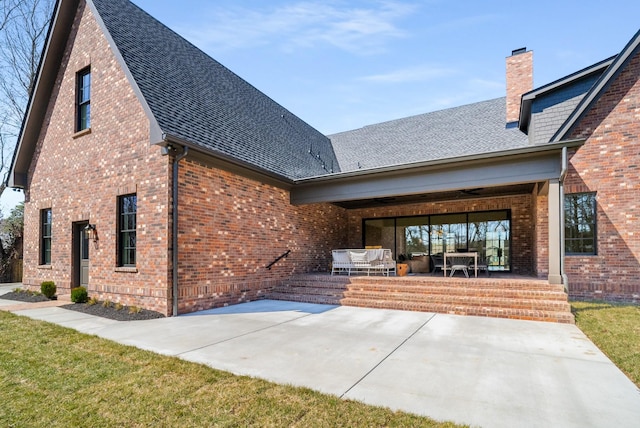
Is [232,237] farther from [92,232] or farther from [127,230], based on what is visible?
[92,232]

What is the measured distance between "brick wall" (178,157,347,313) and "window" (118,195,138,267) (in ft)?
5.22

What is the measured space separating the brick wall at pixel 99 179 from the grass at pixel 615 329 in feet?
25.8

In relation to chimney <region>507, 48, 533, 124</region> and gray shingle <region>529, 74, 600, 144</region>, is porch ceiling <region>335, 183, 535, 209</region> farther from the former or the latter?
chimney <region>507, 48, 533, 124</region>

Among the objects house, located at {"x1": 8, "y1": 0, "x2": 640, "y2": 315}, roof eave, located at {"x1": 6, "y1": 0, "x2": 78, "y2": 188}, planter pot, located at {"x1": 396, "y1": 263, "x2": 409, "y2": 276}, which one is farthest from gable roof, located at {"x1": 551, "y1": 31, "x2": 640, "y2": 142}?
roof eave, located at {"x1": 6, "y1": 0, "x2": 78, "y2": 188}

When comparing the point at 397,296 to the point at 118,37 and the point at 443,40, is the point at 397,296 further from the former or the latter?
the point at 118,37

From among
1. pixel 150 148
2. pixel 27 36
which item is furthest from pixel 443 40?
pixel 27 36

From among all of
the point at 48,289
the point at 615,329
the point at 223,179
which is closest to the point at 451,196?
the point at 615,329

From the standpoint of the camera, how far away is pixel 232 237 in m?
8.84

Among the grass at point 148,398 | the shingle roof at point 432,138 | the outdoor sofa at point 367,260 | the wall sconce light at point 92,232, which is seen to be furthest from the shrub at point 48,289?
the shingle roof at point 432,138

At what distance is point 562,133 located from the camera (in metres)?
9.45

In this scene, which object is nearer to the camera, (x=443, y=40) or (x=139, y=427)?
(x=139, y=427)

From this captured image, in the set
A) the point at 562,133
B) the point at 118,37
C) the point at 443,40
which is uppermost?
the point at 443,40

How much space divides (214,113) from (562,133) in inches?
402

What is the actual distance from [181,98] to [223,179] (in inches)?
104
